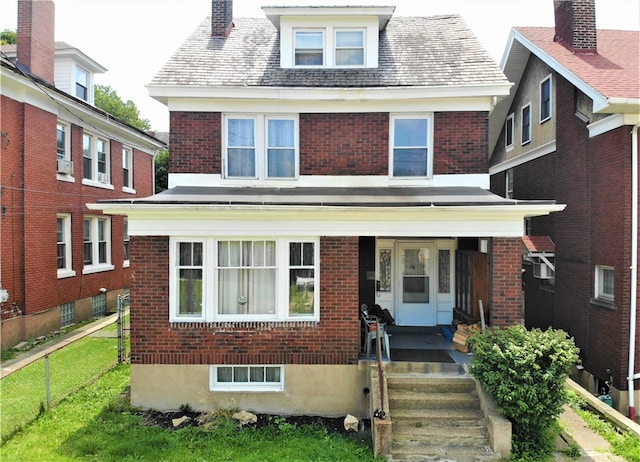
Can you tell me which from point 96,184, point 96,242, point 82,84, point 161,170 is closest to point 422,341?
point 96,242

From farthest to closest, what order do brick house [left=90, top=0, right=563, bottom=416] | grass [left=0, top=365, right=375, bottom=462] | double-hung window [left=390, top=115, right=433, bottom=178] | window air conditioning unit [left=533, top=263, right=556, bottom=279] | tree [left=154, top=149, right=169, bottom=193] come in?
tree [left=154, top=149, right=169, bottom=193]
window air conditioning unit [left=533, top=263, right=556, bottom=279]
double-hung window [left=390, top=115, right=433, bottom=178]
brick house [left=90, top=0, right=563, bottom=416]
grass [left=0, top=365, right=375, bottom=462]

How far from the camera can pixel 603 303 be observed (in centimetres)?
1019

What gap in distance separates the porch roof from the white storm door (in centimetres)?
238

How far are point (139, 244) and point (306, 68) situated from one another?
575 cm

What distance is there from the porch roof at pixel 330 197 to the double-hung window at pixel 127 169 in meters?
10.9

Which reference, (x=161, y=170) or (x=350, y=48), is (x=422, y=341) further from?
(x=161, y=170)

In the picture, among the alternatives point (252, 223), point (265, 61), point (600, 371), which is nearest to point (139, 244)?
point (252, 223)

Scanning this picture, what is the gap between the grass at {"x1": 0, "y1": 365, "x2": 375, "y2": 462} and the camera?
6406 mm

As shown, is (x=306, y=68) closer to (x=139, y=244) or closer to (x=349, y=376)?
(x=139, y=244)

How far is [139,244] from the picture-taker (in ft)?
26.4

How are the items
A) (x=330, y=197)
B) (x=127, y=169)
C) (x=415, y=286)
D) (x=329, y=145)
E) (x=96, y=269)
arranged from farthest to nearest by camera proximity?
(x=127, y=169), (x=96, y=269), (x=415, y=286), (x=329, y=145), (x=330, y=197)

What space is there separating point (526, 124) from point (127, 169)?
16599mm

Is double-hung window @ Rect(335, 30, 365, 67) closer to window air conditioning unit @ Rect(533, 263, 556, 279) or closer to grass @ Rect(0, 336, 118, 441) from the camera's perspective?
window air conditioning unit @ Rect(533, 263, 556, 279)

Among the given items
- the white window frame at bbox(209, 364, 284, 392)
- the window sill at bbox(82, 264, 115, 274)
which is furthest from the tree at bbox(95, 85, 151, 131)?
the white window frame at bbox(209, 364, 284, 392)
